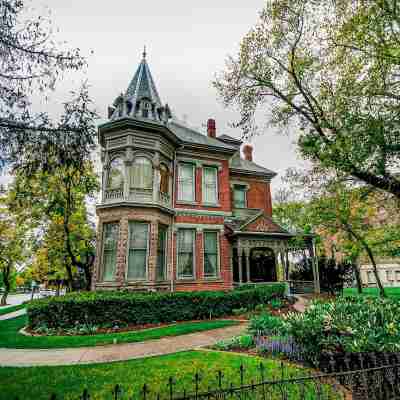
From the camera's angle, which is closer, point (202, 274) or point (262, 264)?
point (202, 274)

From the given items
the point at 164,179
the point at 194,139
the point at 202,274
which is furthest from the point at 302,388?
the point at 194,139

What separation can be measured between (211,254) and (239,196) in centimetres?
531

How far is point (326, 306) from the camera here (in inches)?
271

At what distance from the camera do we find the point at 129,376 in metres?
5.65

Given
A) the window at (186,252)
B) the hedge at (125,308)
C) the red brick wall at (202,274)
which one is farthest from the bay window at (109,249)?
the window at (186,252)

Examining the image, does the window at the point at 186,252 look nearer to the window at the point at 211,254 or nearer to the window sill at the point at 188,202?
the window at the point at 211,254

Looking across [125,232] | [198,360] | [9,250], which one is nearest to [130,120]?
[125,232]

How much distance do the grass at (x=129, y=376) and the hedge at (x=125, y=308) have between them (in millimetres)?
4470

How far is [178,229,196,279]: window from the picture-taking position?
16.4 metres

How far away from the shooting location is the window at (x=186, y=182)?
1747 cm

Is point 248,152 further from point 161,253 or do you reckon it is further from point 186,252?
point 161,253

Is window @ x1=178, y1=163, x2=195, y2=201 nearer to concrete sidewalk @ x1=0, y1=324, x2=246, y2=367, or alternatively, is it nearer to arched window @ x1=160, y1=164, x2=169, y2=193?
arched window @ x1=160, y1=164, x2=169, y2=193

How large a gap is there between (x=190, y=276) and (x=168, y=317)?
4.38 meters

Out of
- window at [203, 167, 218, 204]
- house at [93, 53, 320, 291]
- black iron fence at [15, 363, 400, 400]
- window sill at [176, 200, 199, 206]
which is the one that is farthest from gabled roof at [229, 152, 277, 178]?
black iron fence at [15, 363, 400, 400]
